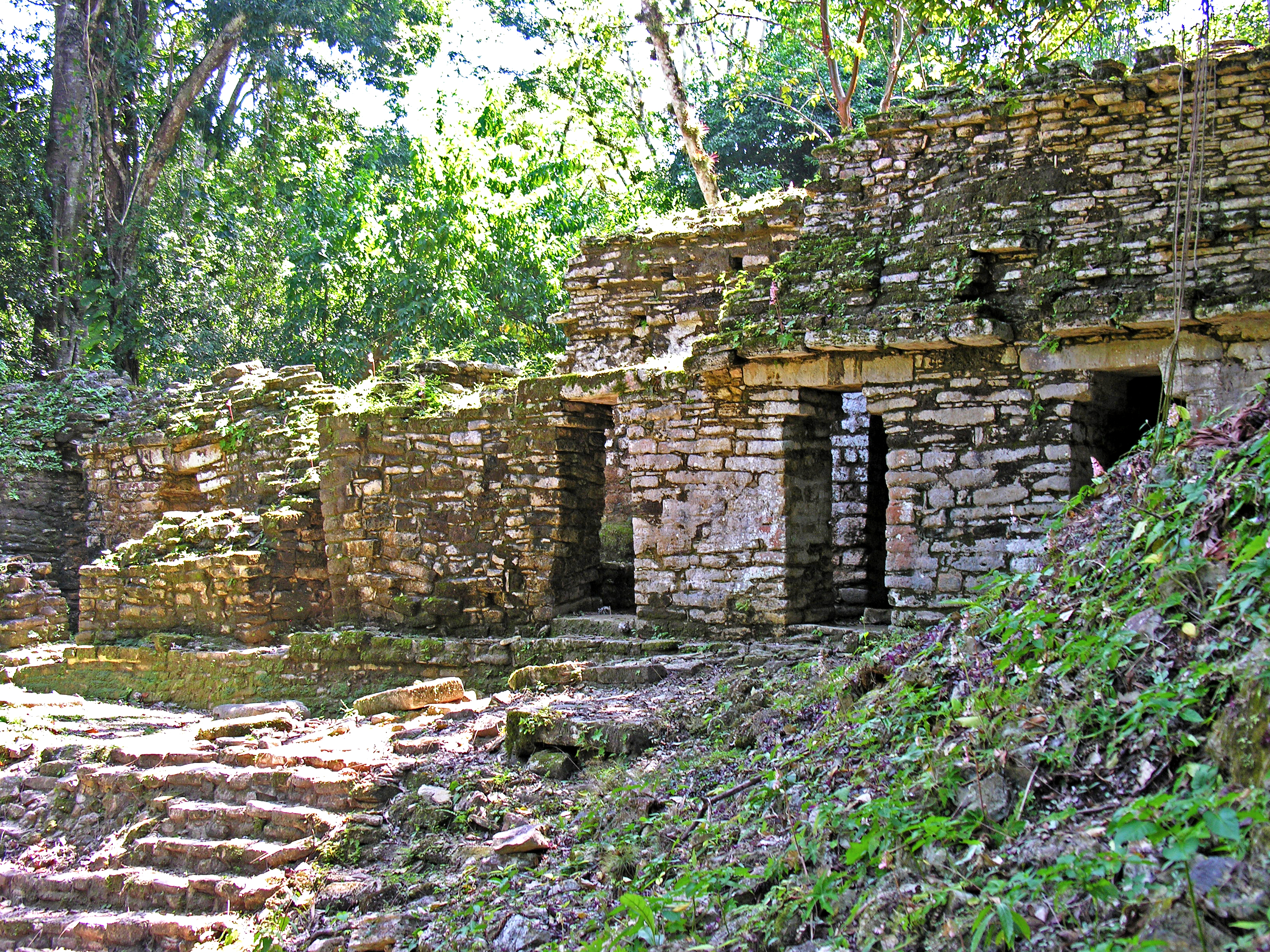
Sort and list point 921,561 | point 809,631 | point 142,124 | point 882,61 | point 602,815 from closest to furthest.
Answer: point 602,815, point 921,561, point 809,631, point 882,61, point 142,124

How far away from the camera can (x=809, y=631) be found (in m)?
7.44

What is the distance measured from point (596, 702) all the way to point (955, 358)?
11.0ft

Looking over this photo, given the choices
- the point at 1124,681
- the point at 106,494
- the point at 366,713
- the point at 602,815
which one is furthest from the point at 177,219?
the point at 1124,681

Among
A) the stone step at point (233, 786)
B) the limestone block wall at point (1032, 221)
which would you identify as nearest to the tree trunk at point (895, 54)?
the limestone block wall at point (1032, 221)

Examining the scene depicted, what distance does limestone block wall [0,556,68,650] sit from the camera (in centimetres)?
1136

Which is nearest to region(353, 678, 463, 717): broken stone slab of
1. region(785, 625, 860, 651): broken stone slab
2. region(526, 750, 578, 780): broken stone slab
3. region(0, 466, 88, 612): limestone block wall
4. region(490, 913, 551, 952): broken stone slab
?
region(526, 750, 578, 780): broken stone slab

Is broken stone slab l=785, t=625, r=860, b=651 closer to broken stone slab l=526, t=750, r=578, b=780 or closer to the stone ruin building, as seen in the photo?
the stone ruin building

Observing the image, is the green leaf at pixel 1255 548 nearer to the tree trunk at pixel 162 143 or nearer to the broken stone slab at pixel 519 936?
the broken stone slab at pixel 519 936

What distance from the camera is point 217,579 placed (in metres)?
10.2

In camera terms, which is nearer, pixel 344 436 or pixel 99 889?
pixel 99 889

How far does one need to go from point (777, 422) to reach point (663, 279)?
9.55ft

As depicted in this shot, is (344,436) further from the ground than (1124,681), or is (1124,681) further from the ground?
(344,436)

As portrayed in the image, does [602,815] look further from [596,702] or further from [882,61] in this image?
[882,61]

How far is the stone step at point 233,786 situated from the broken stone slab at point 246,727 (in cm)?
55
